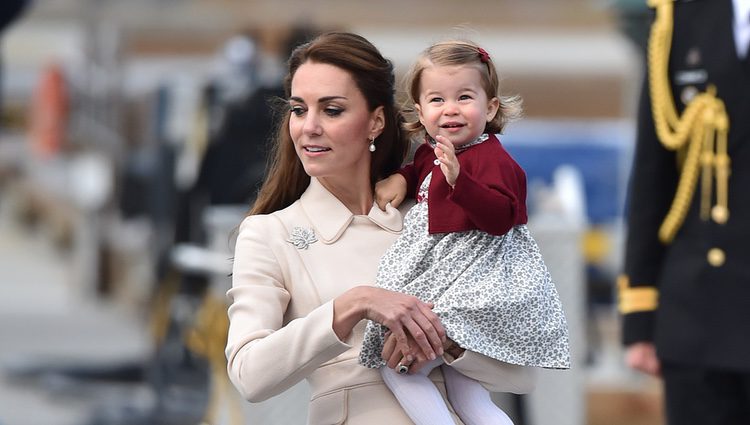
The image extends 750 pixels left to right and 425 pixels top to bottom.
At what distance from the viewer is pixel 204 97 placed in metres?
8.36

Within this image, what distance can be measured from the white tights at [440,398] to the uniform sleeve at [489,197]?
0.83 feet

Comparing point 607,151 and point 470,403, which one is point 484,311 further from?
point 607,151

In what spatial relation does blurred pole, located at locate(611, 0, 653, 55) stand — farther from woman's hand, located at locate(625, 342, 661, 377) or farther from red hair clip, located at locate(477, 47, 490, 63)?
red hair clip, located at locate(477, 47, 490, 63)

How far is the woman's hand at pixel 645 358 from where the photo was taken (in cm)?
404

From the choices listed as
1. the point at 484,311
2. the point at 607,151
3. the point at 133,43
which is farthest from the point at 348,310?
the point at 133,43

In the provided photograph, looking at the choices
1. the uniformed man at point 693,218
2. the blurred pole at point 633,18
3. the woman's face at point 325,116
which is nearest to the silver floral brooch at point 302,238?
the woman's face at point 325,116

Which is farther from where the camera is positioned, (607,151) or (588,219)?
(607,151)

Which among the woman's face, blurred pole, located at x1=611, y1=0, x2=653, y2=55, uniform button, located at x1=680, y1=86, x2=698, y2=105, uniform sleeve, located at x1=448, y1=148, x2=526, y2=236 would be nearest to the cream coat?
the woman's face

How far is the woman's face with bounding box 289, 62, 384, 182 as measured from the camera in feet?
9.80

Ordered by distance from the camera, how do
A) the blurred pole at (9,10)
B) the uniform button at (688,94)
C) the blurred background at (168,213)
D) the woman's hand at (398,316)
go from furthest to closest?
the blurred background at (168,213)
the blurred pole at (9,10)
the uniform button at (688,94)
the woman's hand at (398,316)

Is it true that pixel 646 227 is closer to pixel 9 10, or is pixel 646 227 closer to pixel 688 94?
A: pixel 688 94

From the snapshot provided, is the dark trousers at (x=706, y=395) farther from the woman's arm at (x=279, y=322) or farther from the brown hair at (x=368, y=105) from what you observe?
the woman's arm at (x=279, y=322)

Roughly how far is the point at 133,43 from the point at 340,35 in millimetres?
19263

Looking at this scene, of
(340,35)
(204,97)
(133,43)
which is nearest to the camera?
(340,35)
